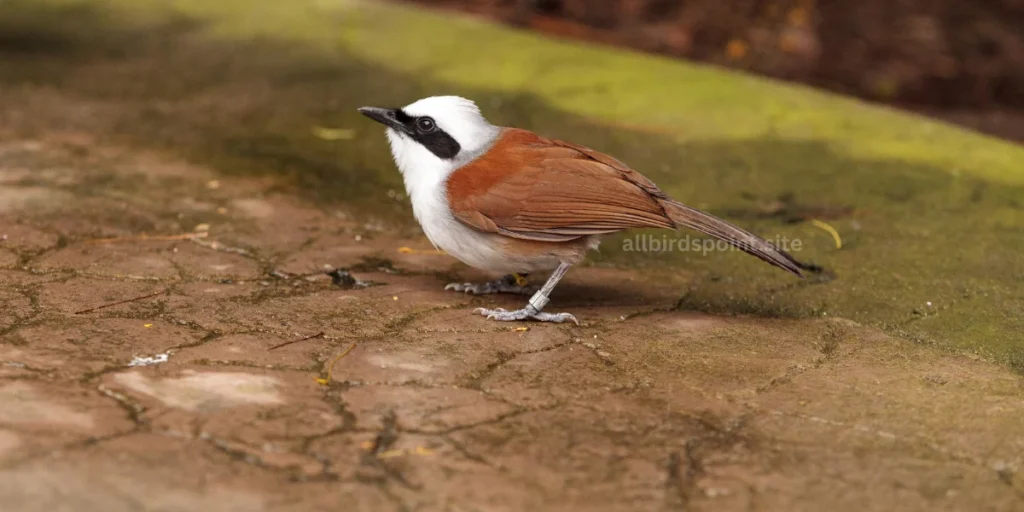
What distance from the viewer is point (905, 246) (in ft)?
16.2

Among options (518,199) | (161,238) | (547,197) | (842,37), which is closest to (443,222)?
(518,199)

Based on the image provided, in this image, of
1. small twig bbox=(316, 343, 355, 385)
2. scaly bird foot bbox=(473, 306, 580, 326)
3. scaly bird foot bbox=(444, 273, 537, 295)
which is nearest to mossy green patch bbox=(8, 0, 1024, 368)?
scaly bird foot bbox=(444, 273, 537, 295)

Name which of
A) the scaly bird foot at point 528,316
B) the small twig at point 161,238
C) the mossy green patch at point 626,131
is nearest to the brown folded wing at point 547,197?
the scaly bird foot at point 528,316

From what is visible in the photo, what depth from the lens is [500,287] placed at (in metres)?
4.52

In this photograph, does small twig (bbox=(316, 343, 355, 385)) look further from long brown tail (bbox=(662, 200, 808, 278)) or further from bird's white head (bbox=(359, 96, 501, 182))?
long brown tail (bbox=(662, 200, 808, 278))

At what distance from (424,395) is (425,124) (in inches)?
52.6

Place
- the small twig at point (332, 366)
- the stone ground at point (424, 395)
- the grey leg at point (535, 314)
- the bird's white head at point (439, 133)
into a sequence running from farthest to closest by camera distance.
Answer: the bird's white head at point (439, 133)
the grey leg at point (535, 314)
the small twig at point (332, 366)
the stone ground at point (424, 395)

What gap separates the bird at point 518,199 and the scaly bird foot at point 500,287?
238 mm

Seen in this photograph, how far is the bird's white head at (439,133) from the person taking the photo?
167 inches

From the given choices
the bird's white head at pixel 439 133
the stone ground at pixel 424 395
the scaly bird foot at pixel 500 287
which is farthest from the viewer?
the scaly bird foot at pixel 500 287

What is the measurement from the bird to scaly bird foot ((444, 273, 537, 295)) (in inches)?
9.4

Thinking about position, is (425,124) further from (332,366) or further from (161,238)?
(161,238)

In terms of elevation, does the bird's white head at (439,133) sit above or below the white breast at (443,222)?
above

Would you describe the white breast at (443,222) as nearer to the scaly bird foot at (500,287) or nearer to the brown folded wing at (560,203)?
the brown folded wing at (560,203)
